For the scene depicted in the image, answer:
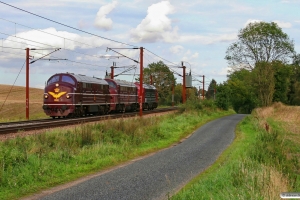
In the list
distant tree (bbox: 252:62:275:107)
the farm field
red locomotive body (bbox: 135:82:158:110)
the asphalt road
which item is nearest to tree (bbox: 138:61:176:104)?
the farm field

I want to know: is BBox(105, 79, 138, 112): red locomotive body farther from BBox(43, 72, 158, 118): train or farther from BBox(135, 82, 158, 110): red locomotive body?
BBox(135, 82, 158, 110): red locomotive body

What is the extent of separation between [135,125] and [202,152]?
16.8 ft

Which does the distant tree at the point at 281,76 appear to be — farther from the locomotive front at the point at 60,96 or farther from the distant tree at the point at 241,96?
the locomotive front at the point at 60,96

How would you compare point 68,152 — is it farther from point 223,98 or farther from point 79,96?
point 223,98

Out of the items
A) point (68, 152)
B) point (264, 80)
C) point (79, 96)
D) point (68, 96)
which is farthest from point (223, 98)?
point (68, 152)

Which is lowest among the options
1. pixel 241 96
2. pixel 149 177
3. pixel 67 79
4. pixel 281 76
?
pixel 149 177

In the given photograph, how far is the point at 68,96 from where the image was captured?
30.8 metres

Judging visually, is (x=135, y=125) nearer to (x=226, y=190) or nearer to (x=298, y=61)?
(x=226, y=190)

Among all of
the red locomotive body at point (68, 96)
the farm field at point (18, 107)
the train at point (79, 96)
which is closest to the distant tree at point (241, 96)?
the farm field at point (18, 107)

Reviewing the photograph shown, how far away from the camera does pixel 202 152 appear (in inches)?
711

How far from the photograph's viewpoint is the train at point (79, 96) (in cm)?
3109

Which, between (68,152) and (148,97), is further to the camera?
(148,97)

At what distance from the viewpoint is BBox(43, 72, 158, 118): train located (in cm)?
3109

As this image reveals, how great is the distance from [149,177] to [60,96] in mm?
20351
